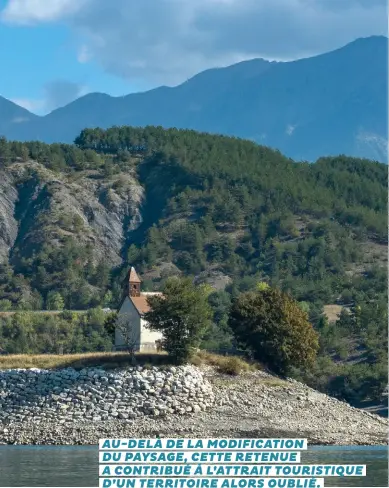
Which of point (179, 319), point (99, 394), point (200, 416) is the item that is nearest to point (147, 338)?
point (179, 319)

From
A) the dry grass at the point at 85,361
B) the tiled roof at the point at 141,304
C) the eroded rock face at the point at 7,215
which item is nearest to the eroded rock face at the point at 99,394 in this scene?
the dry grass at the point at 85,361

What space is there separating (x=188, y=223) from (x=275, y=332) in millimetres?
80029

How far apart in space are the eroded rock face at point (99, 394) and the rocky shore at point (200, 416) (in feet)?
0.18

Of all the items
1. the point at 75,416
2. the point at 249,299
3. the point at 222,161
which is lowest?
the point at 75,416

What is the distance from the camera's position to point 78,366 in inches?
2776

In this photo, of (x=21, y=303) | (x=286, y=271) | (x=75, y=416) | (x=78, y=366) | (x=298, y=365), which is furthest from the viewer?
(x=286, y=271)

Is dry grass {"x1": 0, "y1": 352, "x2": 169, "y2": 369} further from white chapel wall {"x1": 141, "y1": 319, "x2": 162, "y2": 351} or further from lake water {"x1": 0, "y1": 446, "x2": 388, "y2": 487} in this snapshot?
lake water {"x1": 0, "y1": 446, "x2": 388, "y2": 487}

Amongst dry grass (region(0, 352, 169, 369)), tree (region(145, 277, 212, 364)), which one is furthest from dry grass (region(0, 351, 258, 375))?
tree (region(145, 277, 212, 364))

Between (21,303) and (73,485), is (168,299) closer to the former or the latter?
(73,485)

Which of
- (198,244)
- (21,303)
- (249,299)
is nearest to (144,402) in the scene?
(249,299)

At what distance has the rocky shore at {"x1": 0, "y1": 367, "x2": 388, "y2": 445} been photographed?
63.0m

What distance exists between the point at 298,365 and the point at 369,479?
30.6 m

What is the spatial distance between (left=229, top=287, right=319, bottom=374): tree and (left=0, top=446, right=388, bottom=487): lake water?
1434cm

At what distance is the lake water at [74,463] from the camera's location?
4406 cm
